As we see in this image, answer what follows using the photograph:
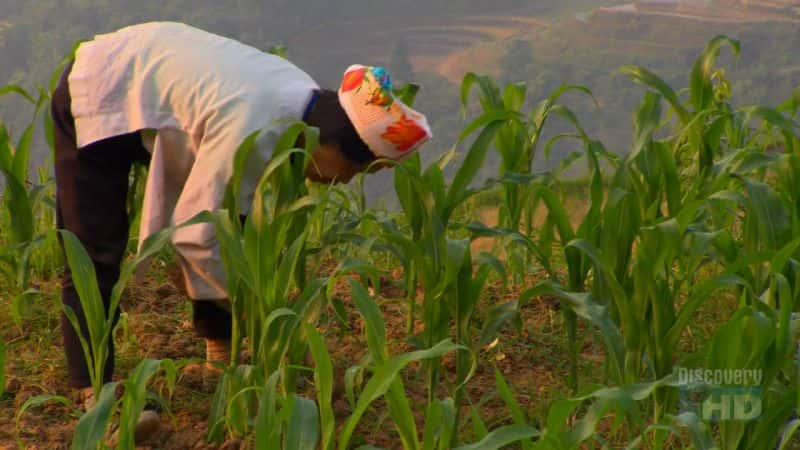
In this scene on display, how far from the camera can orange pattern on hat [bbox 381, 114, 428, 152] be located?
8.31ft

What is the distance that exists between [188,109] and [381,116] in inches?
15.2

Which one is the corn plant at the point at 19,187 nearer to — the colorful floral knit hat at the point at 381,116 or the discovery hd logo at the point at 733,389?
the colorful floral knit hat at the point at 381,116

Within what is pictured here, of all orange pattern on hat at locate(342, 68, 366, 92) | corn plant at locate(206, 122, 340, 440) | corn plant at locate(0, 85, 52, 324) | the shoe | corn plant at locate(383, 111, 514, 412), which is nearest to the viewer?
corn plant at locate(206, 122, 340, 440)

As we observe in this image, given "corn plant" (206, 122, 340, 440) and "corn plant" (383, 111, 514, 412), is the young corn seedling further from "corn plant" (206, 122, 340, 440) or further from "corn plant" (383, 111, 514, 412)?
"corn plant" (206, 122, 340, 440)

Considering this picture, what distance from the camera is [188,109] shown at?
2541mm

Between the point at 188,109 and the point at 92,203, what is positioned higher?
the point at 188,109

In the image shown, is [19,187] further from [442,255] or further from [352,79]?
[442,255]

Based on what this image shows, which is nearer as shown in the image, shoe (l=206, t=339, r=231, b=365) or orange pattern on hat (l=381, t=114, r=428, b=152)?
orange pattern on hat (l=381, t=114, r=428, b=152)

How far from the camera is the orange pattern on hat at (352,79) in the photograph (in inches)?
101

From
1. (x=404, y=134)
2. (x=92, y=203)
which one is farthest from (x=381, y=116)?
(x=92, y=203)

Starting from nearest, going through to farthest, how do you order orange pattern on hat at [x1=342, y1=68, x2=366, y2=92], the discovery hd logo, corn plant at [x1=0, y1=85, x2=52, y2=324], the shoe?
the discovery hd logo, orange pattern on hat at [x1=342, y1=68, x2=366, y2=92], the shoe, corn plant at [x1=0, y1=85, x2=52, y2=324]

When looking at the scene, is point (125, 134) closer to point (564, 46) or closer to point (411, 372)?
point (411, 372)

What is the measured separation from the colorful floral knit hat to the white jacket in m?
0.11

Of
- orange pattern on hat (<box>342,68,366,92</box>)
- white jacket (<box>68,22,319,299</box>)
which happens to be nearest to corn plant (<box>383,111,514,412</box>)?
orange pattern on hat (<box>342,68,366,92</box>)
